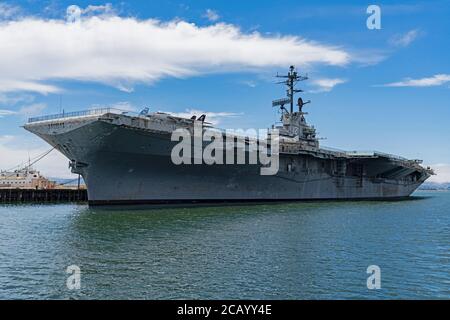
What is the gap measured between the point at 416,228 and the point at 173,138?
1314cm

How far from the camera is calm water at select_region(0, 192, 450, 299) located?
869 centimetres

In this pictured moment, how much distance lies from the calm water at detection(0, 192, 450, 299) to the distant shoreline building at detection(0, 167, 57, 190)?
99.5 ft

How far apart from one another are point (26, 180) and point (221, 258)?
43.7m

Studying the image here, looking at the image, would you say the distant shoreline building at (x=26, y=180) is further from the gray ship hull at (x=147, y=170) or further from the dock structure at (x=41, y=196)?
the gray ship hull at (x=147, y=170)

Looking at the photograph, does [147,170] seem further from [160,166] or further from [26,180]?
[26,180]

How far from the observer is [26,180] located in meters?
48.6

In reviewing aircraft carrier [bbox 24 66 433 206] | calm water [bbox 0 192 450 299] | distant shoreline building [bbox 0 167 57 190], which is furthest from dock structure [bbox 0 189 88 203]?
calm water [bbox 0 192 450 299]

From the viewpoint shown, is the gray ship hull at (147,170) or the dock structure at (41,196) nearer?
the gray ship hull at (147,170)

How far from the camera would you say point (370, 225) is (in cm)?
1873

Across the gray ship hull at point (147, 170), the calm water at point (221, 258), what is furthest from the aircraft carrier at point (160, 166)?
the calm water at point (221, 258)

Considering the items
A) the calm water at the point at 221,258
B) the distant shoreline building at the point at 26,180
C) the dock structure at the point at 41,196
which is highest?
the distant shoreline building at the point at 26,180

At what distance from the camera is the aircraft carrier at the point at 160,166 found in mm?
22547

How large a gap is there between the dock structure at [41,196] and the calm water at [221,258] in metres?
20.5
